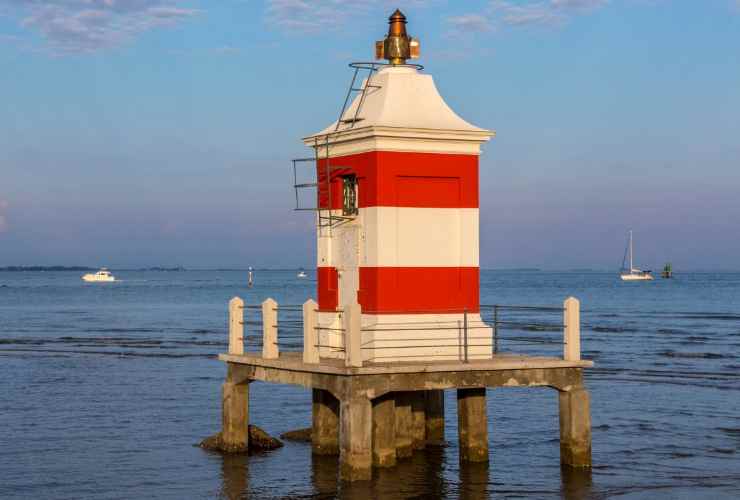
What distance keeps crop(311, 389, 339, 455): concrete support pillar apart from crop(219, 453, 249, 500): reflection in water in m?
1.34

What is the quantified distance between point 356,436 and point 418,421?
A: 433 centimetres

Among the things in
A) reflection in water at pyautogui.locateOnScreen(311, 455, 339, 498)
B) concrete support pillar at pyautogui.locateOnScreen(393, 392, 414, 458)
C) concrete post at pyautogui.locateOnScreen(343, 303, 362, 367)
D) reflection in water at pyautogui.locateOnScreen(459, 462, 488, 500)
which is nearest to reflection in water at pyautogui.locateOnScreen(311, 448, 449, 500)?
reflection in water at pyautogui.locateOnScreen(311, 455, 339, 498)

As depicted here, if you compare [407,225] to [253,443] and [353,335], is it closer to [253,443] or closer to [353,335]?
[353,335]

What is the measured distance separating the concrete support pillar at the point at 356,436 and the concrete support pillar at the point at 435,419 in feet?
16.1

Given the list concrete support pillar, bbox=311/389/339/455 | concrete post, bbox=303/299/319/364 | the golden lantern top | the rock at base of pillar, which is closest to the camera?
concrete post, bbox=303/299/319/364

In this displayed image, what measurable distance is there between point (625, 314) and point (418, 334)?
211 ft

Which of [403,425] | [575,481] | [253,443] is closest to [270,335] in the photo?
[403,425]

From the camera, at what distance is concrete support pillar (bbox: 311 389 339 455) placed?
2059 cm

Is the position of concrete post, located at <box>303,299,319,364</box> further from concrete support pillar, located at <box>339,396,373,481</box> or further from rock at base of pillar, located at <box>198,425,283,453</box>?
rock at base of pillar, located at <box>198,425,283,453</box>

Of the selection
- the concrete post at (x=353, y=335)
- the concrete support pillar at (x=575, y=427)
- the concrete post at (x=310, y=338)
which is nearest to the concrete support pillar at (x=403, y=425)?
the concrete post at (x=310, y=338)

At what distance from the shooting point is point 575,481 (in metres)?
18.6

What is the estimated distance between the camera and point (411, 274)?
18344 millimetres

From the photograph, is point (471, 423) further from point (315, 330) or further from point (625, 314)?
point (625, 314)

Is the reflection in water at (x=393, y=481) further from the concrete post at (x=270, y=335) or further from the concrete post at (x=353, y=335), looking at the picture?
the concrete post at (x=270, y=335)
